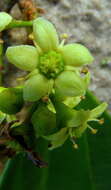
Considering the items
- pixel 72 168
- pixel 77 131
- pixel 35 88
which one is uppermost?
pixel 35 88

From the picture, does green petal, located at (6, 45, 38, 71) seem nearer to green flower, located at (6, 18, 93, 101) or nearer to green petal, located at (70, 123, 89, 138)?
green flower, located at (6, 18, 93, 101)

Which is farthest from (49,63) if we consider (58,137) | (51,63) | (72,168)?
(72,168)

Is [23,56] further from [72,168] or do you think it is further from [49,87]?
[72,168]

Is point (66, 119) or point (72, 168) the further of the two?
point (72, 168)

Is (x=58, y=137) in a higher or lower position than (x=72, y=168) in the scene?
higher

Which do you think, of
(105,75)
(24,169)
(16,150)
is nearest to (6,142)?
(16,150)

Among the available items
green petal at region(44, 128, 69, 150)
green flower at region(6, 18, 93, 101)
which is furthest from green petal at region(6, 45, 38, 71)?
green petal at region(44, 128, 69, 150)
